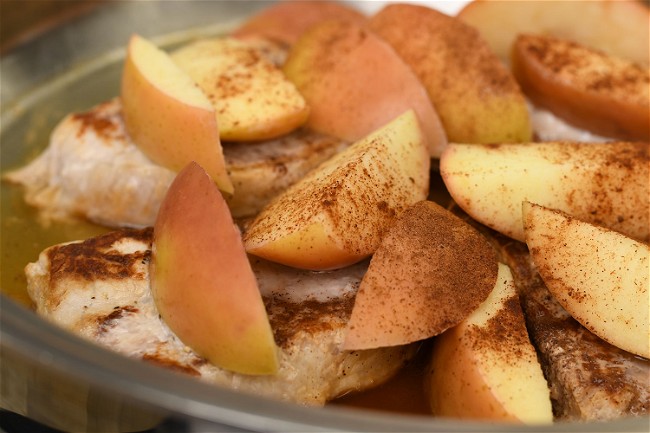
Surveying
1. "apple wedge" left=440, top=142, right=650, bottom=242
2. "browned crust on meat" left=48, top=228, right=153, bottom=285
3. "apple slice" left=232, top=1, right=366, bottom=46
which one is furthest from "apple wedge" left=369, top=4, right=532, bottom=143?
"browned crust on meat" left=48, top=228, right=153, bottom=285

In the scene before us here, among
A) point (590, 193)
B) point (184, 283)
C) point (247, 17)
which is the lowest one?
point (247, 17)

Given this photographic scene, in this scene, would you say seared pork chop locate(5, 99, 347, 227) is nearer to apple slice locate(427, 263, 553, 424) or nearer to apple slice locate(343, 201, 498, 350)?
apple slice locate(343, 201, 498, 350)

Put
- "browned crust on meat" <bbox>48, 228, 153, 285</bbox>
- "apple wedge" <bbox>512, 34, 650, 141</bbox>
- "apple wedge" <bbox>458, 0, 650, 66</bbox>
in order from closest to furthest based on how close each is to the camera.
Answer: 1. "browned crust on meat" <bbox>48, 228, 153, 285</bbox>
2. "apple wedge" <bbox>512, 34, 650, 141</bbox>
3. "apple wedge" <bbox>458, 0, 650, 66</bbox>

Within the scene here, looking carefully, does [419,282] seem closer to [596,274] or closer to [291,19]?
[596,274]

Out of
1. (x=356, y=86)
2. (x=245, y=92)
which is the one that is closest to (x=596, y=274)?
(x=356, y=86)

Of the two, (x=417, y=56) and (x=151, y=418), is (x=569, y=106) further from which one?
(x=151, y=418)

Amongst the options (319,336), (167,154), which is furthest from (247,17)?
(319,336)
